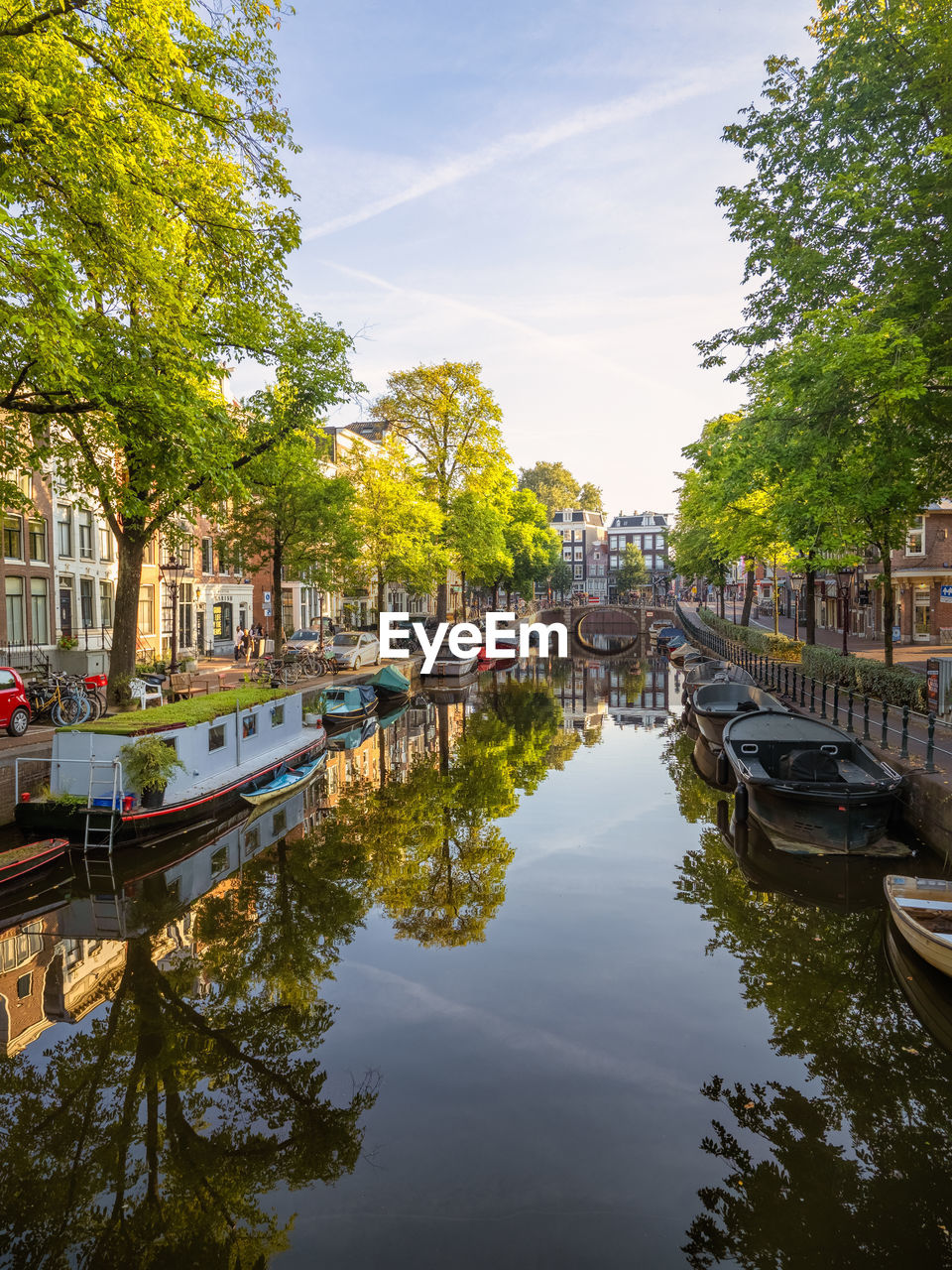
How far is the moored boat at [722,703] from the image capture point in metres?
23.1

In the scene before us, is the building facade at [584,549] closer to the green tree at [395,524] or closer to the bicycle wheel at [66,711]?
the green tree at [395,524]

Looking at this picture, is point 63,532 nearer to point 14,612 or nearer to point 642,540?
point 14,612

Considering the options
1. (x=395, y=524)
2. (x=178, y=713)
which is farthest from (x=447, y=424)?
(x=178, y=713)

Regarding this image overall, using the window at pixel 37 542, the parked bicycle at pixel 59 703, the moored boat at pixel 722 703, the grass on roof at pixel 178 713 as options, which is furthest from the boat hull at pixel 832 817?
the window at pixel 37 542

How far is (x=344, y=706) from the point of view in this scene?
28.7m

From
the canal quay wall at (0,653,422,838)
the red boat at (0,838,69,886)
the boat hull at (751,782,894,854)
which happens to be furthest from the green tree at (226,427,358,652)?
the boat hull at (751,782,894,854)

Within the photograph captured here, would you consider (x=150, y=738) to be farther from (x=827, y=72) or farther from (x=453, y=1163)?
(x=827, y=72)

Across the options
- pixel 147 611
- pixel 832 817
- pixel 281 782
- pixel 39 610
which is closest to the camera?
pixel 832 817

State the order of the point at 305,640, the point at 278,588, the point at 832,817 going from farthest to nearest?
the point at 305,640 < the point at 278,588 < the point at 832,817

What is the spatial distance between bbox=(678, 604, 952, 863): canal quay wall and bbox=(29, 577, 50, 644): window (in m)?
25.9

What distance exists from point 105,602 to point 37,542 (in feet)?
17.5

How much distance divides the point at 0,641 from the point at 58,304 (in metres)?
17.5

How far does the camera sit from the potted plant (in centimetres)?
1439

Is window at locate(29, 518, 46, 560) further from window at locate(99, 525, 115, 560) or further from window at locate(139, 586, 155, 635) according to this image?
window at locate(139, 586, 155, 635)
